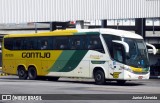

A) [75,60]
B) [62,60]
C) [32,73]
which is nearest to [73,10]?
[32,73]

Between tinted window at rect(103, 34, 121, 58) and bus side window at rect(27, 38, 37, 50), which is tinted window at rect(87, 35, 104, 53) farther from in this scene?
bus side window at rect(27, 38, 37, 50)

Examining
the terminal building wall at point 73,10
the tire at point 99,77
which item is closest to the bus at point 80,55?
the tire at point 99,77

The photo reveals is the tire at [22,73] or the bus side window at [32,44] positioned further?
the tire at [22,73]

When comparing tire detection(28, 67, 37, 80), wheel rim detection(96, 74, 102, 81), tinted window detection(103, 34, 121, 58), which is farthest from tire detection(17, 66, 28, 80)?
tinted window detection(103, 34, 121, 58)

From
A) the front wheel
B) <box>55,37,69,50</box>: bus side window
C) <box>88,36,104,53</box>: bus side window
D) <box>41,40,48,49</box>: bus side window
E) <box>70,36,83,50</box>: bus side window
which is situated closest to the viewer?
<box>88,36,104,53</box>: bus side window

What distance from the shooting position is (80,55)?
25.9m

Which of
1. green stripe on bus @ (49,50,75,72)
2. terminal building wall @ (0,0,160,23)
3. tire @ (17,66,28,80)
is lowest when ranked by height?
tire @ (17,66,28,80)

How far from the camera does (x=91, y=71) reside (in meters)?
25.4

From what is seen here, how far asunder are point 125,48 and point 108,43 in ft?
3.51

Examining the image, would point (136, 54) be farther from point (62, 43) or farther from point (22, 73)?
point (22, 73)

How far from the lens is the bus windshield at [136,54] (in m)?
24.1

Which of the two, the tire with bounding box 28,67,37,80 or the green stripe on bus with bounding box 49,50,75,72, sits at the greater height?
the green stripe on bus with bounding box 49,50,75,72

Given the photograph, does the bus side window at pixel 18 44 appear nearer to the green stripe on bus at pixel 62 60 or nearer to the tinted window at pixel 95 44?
the green stripe on bus at pixel 62 60

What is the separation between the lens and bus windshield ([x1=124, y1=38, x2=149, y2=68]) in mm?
24094
